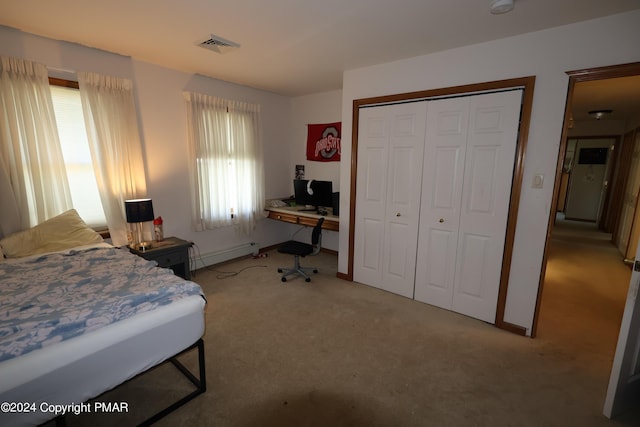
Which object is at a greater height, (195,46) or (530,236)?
(195,46)

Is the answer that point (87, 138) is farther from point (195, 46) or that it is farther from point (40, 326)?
point (40, 326)

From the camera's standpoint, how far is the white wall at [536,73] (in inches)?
81.7

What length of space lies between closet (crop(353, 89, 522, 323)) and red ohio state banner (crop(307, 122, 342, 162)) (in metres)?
1.04

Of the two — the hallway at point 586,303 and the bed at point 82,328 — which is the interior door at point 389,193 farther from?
the bed at point 82,328

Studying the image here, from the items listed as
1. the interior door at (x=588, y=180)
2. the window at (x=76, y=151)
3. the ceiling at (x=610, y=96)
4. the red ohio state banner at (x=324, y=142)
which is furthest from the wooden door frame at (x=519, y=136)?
the interior door at (x=588, y=180)

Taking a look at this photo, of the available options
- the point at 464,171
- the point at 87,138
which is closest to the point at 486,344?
the point at 464,171

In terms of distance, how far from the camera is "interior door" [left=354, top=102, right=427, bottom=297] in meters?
3.04

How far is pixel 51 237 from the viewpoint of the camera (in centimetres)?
250

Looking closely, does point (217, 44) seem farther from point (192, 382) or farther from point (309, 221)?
point (192, 382)

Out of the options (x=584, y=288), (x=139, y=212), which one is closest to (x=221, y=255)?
(x=139, y=212)

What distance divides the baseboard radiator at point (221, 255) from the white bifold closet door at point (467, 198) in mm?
2645

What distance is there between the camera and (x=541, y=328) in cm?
270

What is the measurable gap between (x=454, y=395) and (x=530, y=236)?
152 centimetres

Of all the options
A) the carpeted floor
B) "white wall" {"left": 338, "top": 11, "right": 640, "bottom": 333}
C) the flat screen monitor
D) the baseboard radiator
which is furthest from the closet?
the baseboard radiator
